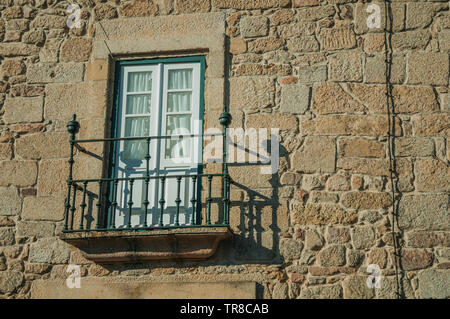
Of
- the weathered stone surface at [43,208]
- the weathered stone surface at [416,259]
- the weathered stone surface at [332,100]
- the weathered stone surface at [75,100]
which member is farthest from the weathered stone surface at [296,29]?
the weathered stone surface at [43,208]

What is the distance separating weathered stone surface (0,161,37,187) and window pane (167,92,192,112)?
1451 millimetres

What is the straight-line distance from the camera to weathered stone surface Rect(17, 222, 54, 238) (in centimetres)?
742

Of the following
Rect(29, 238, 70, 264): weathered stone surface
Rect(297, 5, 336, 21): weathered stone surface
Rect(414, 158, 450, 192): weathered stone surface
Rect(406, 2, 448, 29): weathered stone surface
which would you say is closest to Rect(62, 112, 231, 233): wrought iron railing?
Rect(29, 238, 70, 264): weathered stone surface

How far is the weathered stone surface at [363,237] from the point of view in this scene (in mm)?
6980

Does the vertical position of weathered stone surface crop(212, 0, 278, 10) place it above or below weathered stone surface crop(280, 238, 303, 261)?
above

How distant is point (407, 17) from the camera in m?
7.69

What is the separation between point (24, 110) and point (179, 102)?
5.15 ft

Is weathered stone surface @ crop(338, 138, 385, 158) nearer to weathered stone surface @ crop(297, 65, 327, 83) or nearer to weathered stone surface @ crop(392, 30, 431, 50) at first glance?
weathered stone surface @ crop(297, 65, 327, 83)

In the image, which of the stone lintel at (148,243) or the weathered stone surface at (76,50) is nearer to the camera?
the stone lintel at (148,243)

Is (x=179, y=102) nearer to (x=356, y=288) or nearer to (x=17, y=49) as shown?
(x=17, y=49)

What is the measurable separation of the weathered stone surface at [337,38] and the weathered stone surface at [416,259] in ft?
6.82

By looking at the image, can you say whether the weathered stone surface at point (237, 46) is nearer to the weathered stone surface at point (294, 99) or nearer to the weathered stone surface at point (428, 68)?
the weathered stone surface at point (294, 99)

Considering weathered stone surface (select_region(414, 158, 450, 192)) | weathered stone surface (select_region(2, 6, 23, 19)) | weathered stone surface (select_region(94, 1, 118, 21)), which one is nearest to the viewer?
weathered stone surface (select_region(414, 158, 450, 192))

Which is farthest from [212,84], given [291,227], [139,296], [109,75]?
[139,296]
